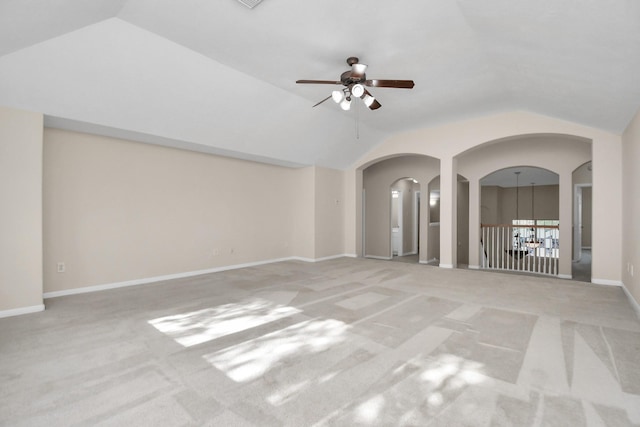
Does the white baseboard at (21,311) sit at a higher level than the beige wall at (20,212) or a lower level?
lower

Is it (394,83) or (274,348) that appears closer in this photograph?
(274,348)

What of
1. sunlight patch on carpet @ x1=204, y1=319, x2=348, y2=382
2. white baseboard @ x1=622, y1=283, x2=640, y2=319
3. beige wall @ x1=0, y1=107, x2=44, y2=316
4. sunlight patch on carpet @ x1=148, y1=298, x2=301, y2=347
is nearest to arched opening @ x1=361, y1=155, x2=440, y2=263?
white baseboard @ x1=622, y1=283, x2=640, y2=319

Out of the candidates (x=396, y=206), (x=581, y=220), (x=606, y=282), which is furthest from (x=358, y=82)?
(x=581, y=220)

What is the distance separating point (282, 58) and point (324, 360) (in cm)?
352

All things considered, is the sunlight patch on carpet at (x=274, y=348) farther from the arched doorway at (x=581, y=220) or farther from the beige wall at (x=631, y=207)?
the arched doorway at (x=581, y=220)

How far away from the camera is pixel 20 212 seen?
348 cm

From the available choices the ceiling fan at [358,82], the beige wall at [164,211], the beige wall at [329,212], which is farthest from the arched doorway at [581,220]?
the beige wall at [164,211]

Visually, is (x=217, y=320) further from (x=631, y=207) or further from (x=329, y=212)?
(x=631, y=207)

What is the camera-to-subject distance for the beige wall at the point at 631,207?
11.9 feet

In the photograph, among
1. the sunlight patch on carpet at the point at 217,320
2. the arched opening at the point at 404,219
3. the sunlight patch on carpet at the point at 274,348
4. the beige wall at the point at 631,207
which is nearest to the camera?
the sunlight patch on carpet at the point at 274,348

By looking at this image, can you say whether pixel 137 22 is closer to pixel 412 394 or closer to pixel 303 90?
pixel 303 90

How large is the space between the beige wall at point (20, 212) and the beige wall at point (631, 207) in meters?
7.27

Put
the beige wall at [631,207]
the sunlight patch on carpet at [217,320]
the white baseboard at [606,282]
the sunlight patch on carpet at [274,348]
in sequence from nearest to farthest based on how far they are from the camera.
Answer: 1. the sunlight patch on carpet at [274,348]
2. the sunlight patch on carpet at [217,320]
3. the beige wall at [631,207]
4. the white baseboard at [606,282]

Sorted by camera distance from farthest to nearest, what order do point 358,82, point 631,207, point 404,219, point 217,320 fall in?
1. point 404,219
2. point 631,207
3. point 358,82
4. point 217,320
